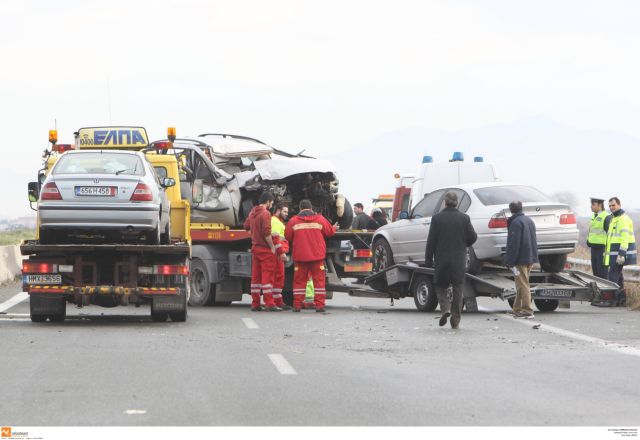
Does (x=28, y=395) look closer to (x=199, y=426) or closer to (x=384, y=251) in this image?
(x=199, y=426)

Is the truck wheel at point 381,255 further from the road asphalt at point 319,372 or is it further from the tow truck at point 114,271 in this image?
the tow truck at point 114,271

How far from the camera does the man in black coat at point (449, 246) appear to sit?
16891mm

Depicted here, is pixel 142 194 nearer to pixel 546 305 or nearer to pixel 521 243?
pixel 521 243

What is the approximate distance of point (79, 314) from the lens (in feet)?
63.9

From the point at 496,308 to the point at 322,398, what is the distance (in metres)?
12.2

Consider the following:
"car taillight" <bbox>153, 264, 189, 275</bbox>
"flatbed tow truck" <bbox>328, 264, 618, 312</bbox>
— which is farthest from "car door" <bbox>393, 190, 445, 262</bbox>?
"car taillight" <bbox>153, 264, 189, 275</bbox>

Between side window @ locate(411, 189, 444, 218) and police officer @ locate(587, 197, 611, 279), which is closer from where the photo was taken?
side window @ locate(411, 189, 444, 218)

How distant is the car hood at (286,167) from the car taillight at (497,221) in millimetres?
3904

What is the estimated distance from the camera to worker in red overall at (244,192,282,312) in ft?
67.2

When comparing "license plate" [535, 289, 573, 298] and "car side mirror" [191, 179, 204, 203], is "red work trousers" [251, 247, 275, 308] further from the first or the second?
"license plate" [535, 289, 573, 298]

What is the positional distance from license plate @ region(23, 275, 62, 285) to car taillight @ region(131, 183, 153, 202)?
1415mm

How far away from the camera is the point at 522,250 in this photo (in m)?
18.4

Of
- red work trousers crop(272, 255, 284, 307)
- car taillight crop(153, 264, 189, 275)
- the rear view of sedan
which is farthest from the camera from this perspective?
red work trousers crop(272, 255, 284, 307)

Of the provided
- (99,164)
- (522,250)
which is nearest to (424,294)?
(522,250)
